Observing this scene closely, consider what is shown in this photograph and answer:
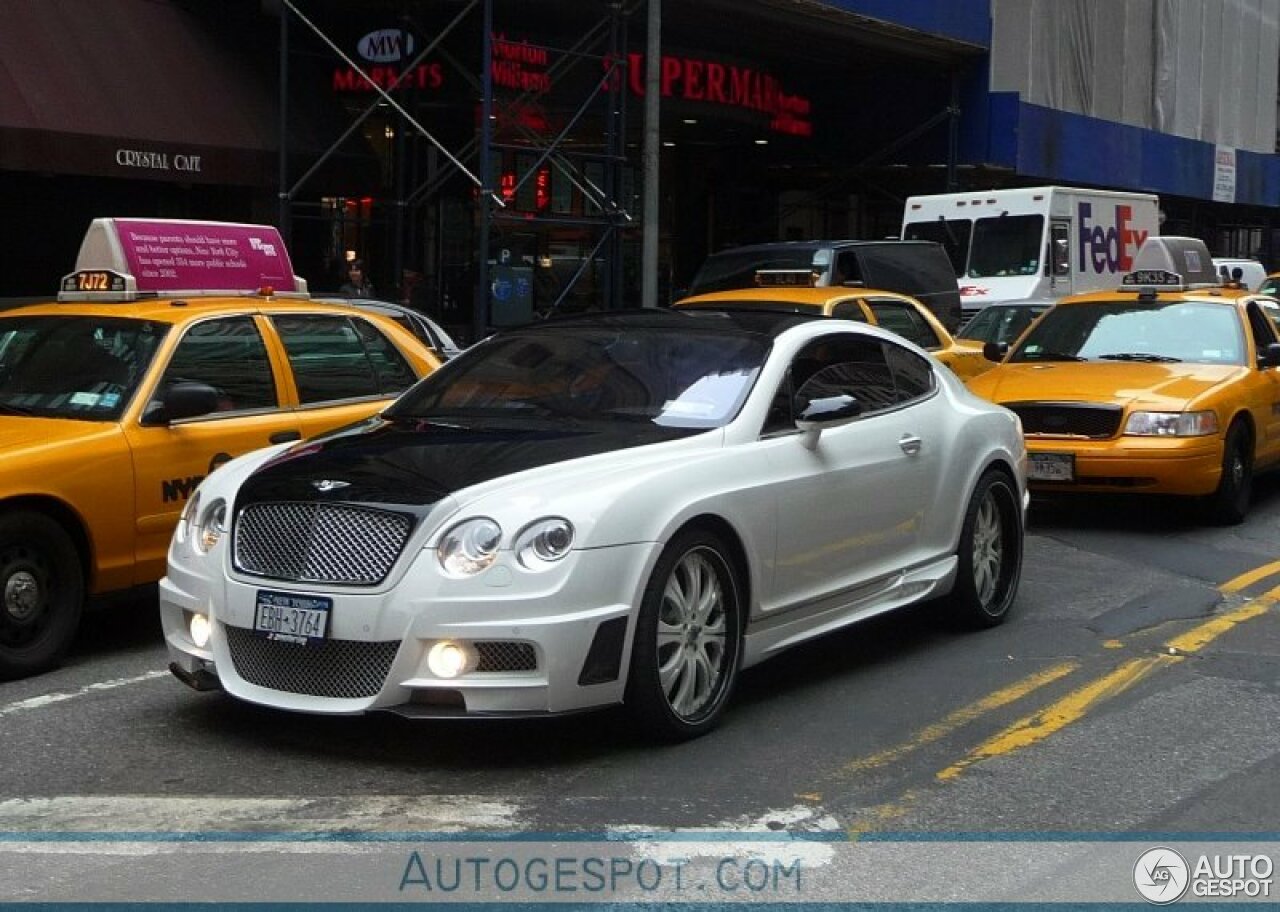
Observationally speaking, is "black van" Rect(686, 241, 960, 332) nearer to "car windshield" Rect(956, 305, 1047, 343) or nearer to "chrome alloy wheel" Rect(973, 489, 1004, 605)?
"car windshield" Rect(956, 305, 1047, 343)

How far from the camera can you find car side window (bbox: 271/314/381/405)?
332 inches

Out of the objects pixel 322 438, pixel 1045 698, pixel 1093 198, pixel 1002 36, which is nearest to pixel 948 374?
pixel 1045 698

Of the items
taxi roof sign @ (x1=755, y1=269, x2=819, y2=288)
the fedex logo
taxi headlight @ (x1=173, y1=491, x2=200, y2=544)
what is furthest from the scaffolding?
taxi headlight @ (x1=173, y1=491, x2=200, y2=544)

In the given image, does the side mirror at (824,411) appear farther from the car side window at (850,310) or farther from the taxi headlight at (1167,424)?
the car side window at (850,310)

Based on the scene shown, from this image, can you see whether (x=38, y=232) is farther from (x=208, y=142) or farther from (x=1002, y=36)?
(x=1002, y=36)

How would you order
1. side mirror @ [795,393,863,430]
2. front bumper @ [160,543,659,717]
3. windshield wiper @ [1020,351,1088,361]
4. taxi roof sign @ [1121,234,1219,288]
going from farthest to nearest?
1. taxi roof sign @ [1121,234,1219,288]
2. windshield wiper @ [1020,351,1088,361]
3. side mirror @ [795,393,863,430]
4. front bumper @ [160,543,659,717]

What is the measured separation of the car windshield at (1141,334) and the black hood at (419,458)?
6.81m

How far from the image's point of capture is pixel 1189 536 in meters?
11.2

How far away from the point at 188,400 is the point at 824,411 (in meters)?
2.85

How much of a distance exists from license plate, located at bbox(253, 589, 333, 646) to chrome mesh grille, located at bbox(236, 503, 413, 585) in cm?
8

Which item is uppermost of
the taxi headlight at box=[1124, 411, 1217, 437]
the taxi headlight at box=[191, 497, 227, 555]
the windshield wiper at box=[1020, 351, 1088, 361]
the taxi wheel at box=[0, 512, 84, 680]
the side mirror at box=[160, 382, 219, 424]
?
the windshield wiper at box=[1020, 351, 1088, 361]

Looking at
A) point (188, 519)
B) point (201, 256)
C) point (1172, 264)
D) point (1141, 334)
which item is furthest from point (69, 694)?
point (1172, 264)

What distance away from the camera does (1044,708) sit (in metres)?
6.61

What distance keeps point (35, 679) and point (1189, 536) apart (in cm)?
754
